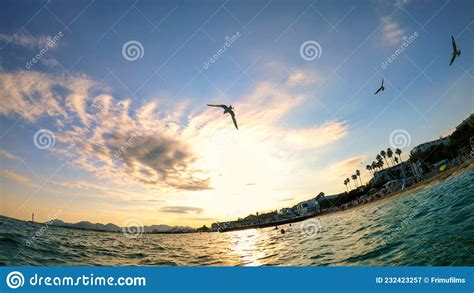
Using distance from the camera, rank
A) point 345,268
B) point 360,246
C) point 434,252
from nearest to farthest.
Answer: point 345,268 → point 434,252 → point 360,246

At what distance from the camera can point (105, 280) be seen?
32.7ft

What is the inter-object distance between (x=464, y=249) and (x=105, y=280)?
13.2m

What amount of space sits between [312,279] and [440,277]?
4.64 m

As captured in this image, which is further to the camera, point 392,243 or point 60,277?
point 392,243

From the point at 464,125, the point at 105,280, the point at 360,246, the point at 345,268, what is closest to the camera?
the point at 105,280

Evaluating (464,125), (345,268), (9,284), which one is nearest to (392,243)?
(345,268)

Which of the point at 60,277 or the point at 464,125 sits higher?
the point at 464,125

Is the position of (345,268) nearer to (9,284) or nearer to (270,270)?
(270,270)

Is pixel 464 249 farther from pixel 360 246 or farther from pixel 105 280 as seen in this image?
pixel 105 280

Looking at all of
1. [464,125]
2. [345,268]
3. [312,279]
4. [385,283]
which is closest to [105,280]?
[312,279]

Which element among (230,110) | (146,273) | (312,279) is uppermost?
(230,110)

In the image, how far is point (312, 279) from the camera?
10125mm

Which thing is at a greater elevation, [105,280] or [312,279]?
[105,280]

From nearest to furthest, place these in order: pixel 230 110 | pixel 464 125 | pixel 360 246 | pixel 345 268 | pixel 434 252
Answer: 1. pixel 345 268
2. pixel 434 252
3. pixel 230 110
4. pixel 360 246
5. pixel 464 125
